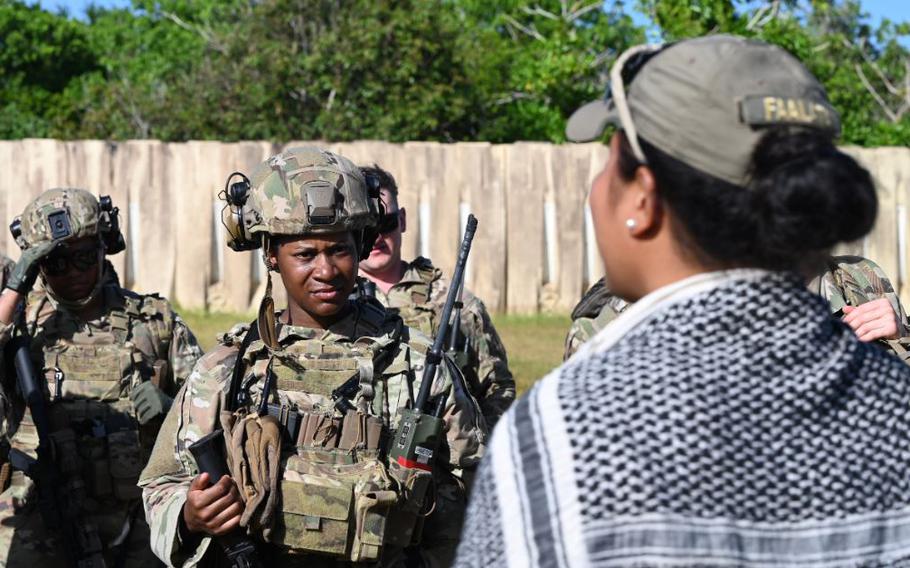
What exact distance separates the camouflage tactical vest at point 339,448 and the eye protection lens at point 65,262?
2.15 meters

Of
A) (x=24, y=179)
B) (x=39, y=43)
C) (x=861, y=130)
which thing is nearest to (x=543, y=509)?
(x=24, y=179)

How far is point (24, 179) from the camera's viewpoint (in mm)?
16047

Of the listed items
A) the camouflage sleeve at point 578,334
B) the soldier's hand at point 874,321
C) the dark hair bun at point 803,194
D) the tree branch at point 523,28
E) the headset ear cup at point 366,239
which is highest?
the tree branch at point 523,28

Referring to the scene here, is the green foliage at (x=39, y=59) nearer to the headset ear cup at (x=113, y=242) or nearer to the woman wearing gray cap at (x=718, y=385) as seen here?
the headset ear cup at (x=113, y=242)

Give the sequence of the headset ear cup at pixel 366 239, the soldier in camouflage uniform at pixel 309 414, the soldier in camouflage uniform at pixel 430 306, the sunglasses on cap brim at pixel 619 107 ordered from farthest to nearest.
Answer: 1. the soldier in camouflage uniform at pixel 430 306
2. the headset ear cup at pixel 366 239
3. the soldier in camouflage uniform at pixel 309 414
4. the sunglasses on cap brim at pixel 619 107

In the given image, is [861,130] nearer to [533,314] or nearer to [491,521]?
[533,314]

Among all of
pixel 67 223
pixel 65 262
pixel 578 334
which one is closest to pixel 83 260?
pixel 65 262

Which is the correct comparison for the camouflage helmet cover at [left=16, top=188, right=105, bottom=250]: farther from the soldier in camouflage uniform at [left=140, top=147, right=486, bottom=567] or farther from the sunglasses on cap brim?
the sunglasses on cap brim

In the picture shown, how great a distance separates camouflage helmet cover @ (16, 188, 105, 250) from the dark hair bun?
4.55 m

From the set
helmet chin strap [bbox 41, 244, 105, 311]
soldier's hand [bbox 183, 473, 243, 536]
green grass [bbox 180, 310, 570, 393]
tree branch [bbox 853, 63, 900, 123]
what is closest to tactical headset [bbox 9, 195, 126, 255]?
helmet chin strap [bbox 41, 244, 105, 311]

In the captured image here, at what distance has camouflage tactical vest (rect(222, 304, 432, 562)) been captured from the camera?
12.0ft

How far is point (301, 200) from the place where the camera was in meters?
4.00

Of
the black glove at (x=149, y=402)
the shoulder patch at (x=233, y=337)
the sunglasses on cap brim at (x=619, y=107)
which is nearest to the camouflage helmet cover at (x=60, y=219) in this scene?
the black glove at (x=149, y=402)

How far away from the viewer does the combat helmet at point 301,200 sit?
3990 millimetres
